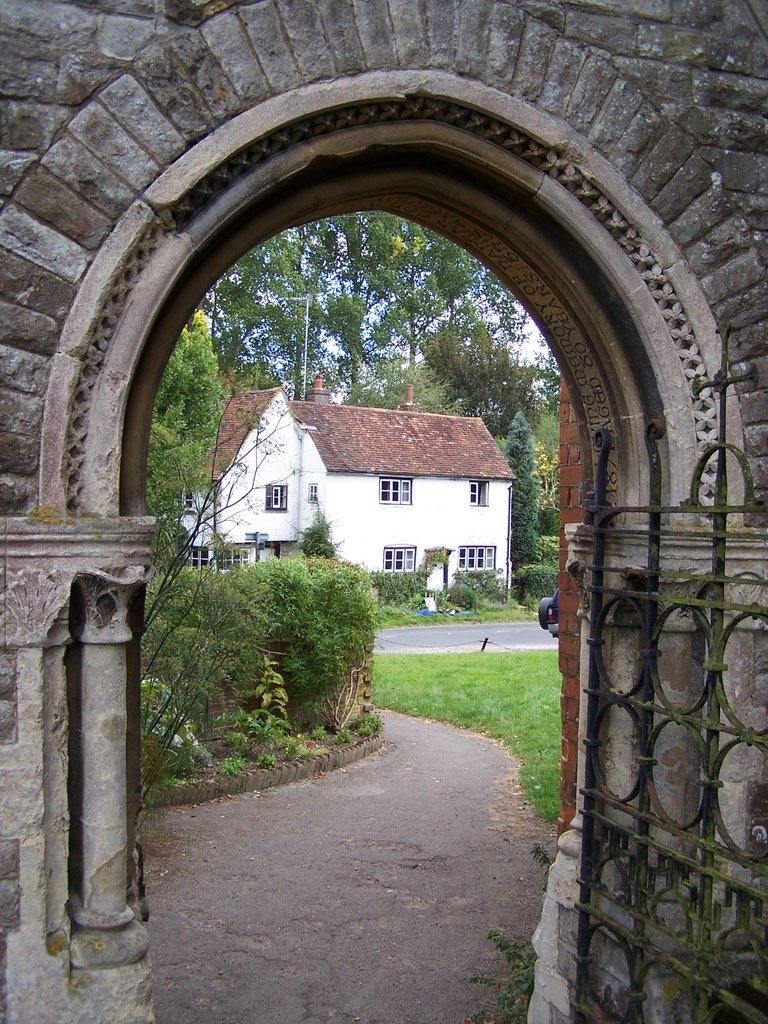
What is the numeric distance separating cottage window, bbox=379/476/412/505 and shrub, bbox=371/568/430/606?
6.45 feet

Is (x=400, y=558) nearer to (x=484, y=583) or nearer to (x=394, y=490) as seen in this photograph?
(x=394, y=490)

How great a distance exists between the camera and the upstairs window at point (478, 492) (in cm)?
2747

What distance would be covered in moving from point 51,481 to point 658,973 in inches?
106

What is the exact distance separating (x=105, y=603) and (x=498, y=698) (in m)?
9.14

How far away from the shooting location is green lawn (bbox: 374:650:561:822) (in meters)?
8.53

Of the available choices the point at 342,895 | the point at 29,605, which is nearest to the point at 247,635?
the point at 342,895

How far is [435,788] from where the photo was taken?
834cm

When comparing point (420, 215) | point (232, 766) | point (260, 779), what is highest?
point (420, 215)

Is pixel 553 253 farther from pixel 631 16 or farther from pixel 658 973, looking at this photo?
pixel 658 973

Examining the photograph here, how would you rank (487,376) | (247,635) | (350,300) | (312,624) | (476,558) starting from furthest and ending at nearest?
(487,376), (350,300), (476,558), (312,624), (247,635)

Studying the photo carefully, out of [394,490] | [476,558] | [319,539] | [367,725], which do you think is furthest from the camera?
[476,558]

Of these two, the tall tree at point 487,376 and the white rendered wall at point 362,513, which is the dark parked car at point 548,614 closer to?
the white rendered wall at point 362,513

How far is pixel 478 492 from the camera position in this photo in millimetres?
27719

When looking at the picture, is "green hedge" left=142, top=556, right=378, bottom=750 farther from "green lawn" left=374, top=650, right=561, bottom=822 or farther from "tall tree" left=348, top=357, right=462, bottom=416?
"tall tree" left=348, top=357, right=462, bottom=416
